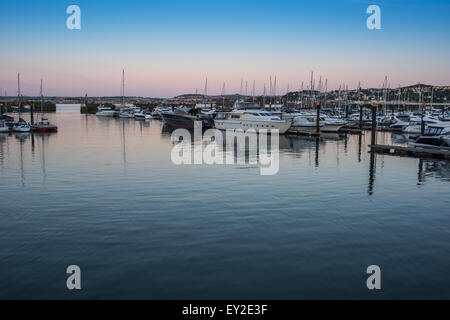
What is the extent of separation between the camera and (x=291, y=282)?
8.04m

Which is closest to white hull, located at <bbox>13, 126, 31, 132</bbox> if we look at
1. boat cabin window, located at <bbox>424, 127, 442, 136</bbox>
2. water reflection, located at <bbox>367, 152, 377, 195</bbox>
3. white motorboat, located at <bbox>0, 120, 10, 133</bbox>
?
white motorboat, located at <bbox>0, 120, 10, 133</bbox>

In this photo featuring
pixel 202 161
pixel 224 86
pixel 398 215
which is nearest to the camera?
pixel 398 215

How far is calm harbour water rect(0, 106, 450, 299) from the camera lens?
7.93 metres

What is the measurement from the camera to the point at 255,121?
43.8 metres

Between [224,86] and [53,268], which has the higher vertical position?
[224,86]

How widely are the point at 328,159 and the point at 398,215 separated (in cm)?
1304

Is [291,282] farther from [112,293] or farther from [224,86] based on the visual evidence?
[224,86]

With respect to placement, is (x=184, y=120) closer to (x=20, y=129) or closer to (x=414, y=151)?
(x=20, y=129)

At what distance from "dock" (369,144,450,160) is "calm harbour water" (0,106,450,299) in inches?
234

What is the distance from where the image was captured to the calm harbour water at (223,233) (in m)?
7.93

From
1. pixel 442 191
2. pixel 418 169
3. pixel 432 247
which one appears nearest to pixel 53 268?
pixel 432 247

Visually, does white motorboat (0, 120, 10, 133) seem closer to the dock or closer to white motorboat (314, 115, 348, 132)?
white motorboat (314, 115, 348, 132)

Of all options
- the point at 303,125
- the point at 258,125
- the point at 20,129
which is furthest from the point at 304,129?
the point at 20,129

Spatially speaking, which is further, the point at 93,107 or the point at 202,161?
the point at 93,107
